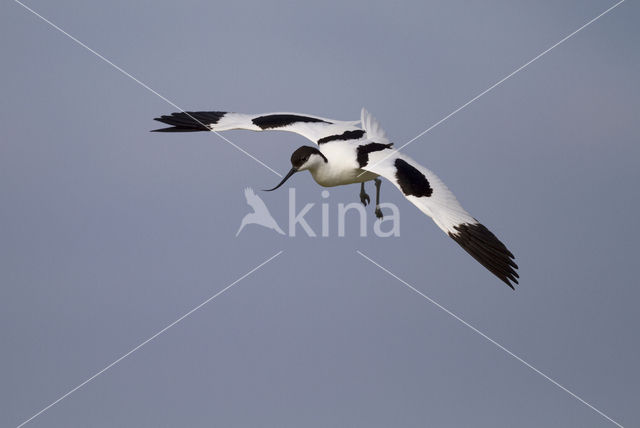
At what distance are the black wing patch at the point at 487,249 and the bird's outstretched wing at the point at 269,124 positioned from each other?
9.90 ft

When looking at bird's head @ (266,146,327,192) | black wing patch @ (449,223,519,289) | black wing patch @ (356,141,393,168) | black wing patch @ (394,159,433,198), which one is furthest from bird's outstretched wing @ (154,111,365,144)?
black wing patch @ (449,223,519,289)

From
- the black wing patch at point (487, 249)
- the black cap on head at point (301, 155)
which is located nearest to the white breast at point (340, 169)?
the black cap on head at point (301, 155)

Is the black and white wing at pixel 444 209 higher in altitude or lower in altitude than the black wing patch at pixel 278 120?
lower

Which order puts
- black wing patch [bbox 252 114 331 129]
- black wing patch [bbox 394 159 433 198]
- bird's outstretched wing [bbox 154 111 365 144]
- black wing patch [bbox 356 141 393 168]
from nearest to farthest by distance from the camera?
black wing patch [bbox 394 159 433 198] → black wing patch [bbox 356 141 393 168] → bird's outstretched wing [bbox 154 111 365 144] → black wing patch [bbox 252 114 331 129]

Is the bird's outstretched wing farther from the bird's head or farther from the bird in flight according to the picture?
the bird's head

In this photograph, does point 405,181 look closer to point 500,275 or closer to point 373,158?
point 373,158

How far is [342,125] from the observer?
1459cm

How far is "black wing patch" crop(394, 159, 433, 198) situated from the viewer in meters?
11.7

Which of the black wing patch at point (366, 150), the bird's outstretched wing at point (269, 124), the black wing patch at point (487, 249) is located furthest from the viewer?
the bird's outstretched wing at point (269, 124)

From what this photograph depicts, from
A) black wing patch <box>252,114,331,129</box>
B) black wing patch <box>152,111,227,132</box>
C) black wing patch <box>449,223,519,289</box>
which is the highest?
black wing patch <box>252,114,331,129</box>

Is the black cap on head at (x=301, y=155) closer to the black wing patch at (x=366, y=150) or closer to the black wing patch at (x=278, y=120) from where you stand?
the black wing patch at (x=366, y=150)

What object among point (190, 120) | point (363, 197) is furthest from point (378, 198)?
point (190, 120)

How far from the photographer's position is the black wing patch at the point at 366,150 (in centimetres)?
1270

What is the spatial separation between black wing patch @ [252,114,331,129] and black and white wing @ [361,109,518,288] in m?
2.14
